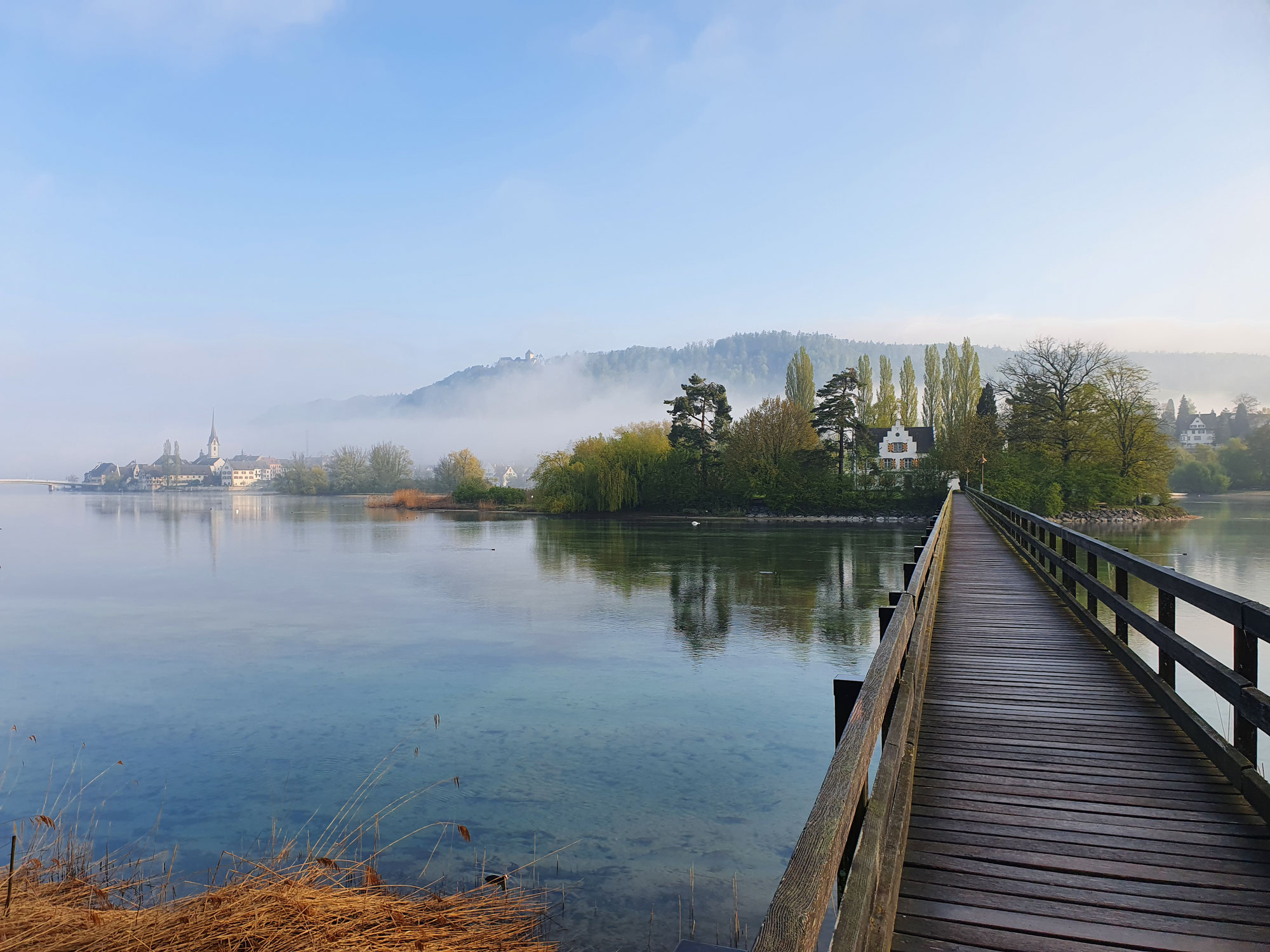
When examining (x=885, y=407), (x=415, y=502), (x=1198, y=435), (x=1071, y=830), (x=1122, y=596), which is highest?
(x=885, y=407)

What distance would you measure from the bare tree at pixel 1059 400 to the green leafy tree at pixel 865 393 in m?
10.3

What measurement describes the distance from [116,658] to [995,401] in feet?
226

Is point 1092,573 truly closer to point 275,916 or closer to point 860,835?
point 860,835

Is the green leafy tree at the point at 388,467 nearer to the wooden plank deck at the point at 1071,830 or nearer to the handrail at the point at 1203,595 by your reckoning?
the handrail at the point at 1203,595

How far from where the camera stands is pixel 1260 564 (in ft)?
78.8

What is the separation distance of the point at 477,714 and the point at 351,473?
111846mm

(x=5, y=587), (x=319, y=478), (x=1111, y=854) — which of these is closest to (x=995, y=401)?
(x=5, y=587)

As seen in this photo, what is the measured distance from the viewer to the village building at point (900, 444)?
240 ft

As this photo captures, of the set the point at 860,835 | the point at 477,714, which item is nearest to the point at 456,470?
the point at 477,714

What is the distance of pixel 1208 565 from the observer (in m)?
24.2

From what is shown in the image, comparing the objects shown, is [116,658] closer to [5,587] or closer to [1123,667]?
[5,587]

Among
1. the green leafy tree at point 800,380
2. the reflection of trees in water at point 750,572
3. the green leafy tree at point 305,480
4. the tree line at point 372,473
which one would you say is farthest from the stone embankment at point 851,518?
the green leafy tree at point 305,480

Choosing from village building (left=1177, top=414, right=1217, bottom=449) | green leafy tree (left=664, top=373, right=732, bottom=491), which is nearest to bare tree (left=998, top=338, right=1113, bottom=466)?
green leafy tree (left=664, top=373, right=732, bottom=491)

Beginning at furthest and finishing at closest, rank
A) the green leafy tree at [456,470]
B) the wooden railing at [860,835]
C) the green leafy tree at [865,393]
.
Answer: the green leafy tree at [456,470] < the green leafy tree at [865,393] < the wooden railing at [860,835]
